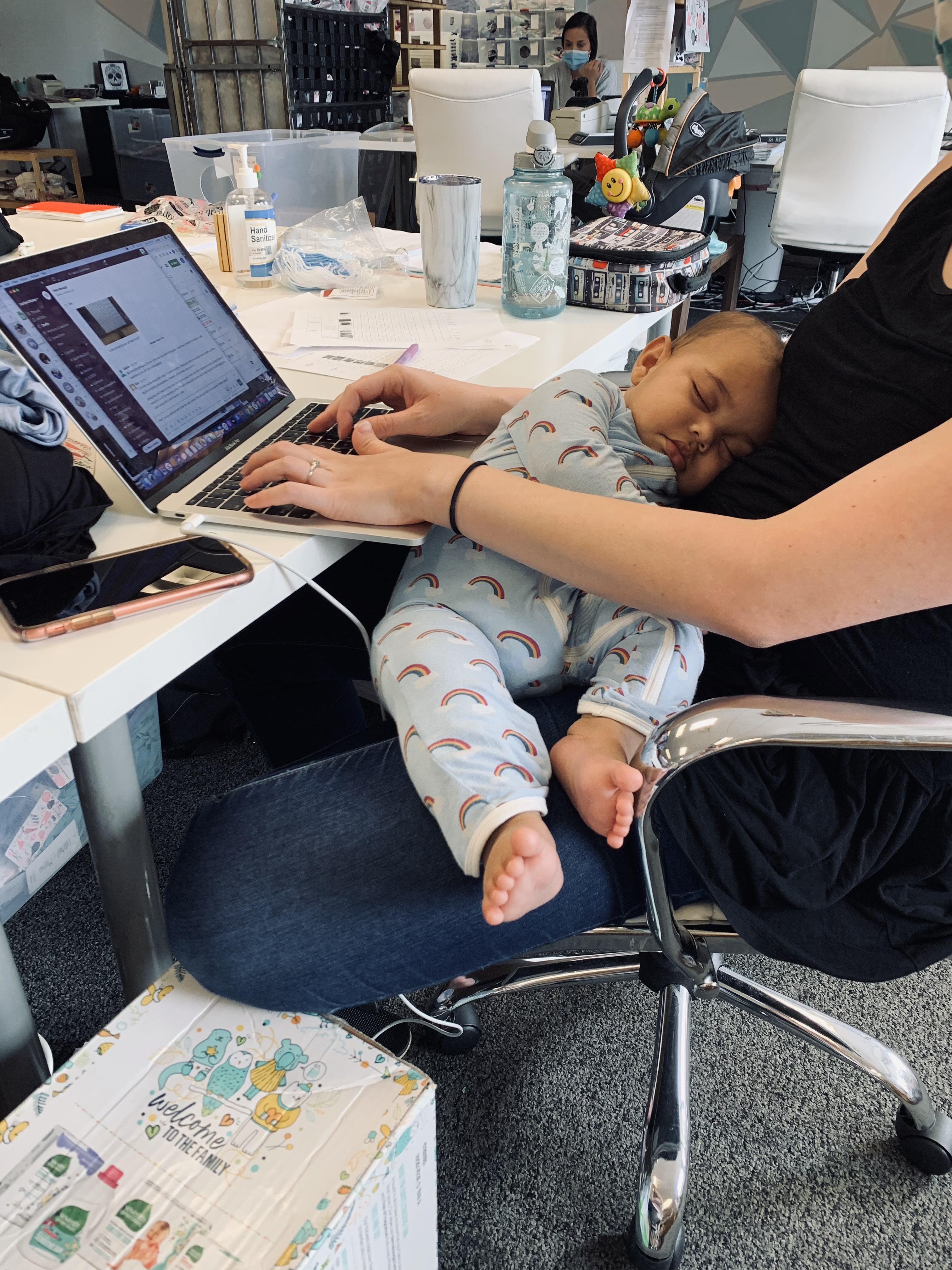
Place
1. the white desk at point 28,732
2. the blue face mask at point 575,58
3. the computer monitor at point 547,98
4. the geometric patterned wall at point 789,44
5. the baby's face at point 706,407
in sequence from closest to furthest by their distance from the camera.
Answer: the white desk at point 28,732 < the baby's face at point 706,407 < the computer monitor at point 547,98 < the blue face mask at point 575,58 < the geometric patterned wall at point 789,44

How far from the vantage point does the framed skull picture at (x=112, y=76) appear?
7297mm

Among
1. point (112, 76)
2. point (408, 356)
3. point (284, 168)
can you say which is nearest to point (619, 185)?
point (408, 356)

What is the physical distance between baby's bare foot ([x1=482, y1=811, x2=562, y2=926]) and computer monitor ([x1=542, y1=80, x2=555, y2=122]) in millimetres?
3037

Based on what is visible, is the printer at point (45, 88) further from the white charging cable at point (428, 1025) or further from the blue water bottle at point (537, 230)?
the white charging cable at point (428, 1025)

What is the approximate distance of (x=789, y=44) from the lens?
577cm

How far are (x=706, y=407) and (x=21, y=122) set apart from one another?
238 inches

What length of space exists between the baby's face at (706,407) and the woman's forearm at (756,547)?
0.26 meters

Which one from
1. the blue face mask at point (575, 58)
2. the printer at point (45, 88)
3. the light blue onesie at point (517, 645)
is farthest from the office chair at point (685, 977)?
the printer at point (45, 88)

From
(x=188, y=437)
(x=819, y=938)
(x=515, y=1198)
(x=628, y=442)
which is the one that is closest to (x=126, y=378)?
(x=188, y=437)

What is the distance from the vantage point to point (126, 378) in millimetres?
823

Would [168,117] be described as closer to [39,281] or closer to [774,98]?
[774,98]

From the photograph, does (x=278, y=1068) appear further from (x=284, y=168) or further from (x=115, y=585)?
(x=284, y=168)

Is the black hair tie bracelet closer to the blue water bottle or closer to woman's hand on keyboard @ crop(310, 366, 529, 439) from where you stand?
woman's hand on keyboard @ crop(310, 366, 529, 439)

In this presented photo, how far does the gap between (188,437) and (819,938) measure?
2.46ft
